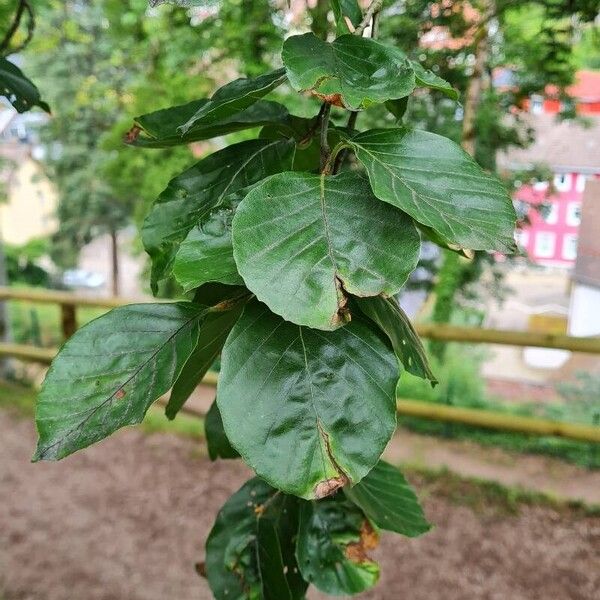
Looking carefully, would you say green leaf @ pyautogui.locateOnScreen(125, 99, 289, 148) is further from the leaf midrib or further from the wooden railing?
the wooden railing

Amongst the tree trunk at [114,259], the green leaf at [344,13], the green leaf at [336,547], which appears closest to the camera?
the green leaf at [344,13]

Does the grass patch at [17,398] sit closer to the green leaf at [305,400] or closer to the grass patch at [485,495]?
the grass patch at [485,495]

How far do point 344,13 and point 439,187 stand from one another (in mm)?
222

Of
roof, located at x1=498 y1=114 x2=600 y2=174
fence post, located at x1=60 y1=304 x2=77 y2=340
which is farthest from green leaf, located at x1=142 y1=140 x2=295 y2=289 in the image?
fence post, located at x1=60 y1=304 x2=77 y2=340

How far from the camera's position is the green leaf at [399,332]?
0.49 metres

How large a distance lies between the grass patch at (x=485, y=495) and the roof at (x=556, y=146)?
1329mm

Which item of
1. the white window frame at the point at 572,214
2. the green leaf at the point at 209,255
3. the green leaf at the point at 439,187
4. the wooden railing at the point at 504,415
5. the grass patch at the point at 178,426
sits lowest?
the grass patch at the point at 178,426

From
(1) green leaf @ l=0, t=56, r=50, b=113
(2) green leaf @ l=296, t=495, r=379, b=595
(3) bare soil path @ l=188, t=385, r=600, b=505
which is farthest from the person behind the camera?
(3) bare soil path @ l=188, t=385, r=600, b=505

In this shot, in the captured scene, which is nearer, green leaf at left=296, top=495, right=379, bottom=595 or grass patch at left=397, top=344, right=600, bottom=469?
green leaf at left=296, top=495, right=379, bottom=595

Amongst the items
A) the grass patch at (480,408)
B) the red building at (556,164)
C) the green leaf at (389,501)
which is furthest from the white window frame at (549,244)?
the green leaf at (389,501)

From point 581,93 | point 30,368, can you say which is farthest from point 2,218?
point 581,93

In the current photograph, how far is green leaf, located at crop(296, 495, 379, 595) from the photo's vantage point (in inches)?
25.2

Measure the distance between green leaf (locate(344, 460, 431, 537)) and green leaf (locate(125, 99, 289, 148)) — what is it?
0.36 m

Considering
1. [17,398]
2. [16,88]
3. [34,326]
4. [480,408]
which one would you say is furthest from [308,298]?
[34,326]
